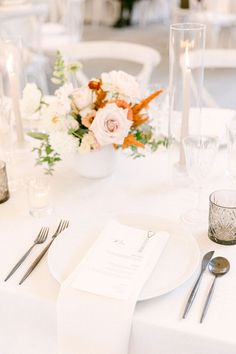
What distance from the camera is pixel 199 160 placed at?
113 cm

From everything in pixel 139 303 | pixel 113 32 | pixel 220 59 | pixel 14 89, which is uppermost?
pixel 14 89

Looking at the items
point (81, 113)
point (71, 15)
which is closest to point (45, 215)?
point (81, 113)

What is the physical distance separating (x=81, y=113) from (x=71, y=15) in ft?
12.4

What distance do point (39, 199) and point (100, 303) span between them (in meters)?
0.41

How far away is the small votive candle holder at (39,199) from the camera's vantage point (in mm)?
1194

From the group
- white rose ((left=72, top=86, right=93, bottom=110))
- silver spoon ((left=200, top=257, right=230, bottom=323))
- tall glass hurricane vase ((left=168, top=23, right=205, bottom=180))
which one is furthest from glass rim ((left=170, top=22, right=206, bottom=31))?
silver spoon ((left=200, top=257, right=230, bottom=323))

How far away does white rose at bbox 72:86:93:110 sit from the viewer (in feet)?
4.02

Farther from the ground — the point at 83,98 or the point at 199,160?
the point at 83,98

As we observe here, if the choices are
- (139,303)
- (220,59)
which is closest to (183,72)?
(139,303)

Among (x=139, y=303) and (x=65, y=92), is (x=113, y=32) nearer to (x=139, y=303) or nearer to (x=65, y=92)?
(x=65, y=92)

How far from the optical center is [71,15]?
4719mm

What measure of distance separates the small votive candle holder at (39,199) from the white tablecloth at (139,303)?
0.02m

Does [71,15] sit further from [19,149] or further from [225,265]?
[225,265]

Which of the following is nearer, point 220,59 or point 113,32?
point 220,59
